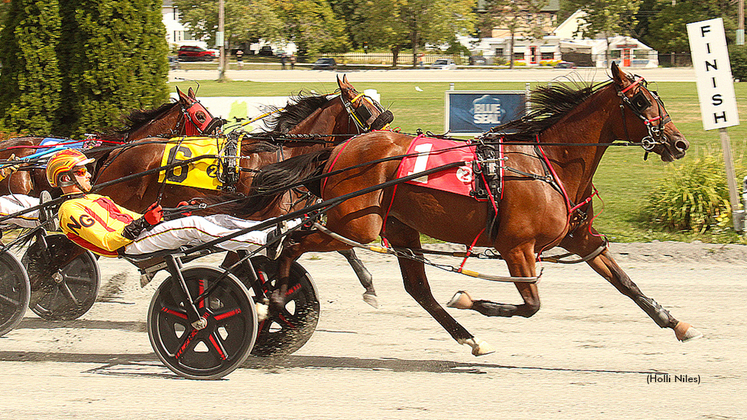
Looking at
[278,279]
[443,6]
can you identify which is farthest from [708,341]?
[443,6]

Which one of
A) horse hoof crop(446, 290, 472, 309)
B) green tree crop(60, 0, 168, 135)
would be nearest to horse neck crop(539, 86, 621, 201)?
horse hoof crop(446, 290, 472, 309)

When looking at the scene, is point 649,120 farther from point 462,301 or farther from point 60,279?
point 60,279

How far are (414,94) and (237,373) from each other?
22209 mm

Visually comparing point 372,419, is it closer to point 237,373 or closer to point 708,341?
point 237,373

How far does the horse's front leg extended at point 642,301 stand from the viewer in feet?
16.4

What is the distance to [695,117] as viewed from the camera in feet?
63.6

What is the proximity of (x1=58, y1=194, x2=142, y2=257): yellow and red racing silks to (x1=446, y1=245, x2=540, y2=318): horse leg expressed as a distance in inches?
85.5

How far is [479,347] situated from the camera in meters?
4.96

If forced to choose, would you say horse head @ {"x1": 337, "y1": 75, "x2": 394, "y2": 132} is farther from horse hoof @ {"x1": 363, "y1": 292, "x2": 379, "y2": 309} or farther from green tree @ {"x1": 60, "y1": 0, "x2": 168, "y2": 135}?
green tree @ {"x1": 60, "y1": 0, "x2": 168, "y2": 135}

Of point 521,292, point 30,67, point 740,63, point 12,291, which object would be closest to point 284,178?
point 521,292

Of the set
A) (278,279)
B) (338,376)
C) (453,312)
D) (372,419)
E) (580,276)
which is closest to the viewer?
(372,419)

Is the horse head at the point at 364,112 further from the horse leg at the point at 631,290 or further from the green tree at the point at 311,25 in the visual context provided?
the green tree at the point at 311,25

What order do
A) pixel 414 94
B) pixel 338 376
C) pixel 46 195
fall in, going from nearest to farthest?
pixel 338 376 → pixel 46 195 → pixel 414 94

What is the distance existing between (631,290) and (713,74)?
3861 millimetres
